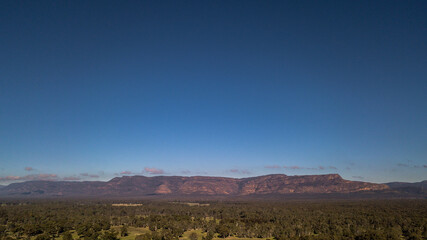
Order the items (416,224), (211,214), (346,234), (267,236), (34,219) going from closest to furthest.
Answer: (346,234) → (267,236) → (416,224) → (34,219) → (211,214)

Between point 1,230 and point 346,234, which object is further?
point 1,230

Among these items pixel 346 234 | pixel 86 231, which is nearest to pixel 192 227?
pixel 86 231

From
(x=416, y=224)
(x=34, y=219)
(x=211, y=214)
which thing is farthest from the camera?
(x=211, y=214)

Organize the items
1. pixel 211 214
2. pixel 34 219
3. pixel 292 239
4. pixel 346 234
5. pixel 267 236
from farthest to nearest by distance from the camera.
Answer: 1. pixel 211 214
2. pixel 34 219
3. pixel 267 236
4. pixel 346 234
5. pixel 292 239

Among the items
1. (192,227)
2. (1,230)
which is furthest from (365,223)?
(1,230)

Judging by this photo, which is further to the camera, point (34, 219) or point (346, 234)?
point (34, 219)

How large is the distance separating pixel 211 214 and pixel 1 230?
98259 millimetres

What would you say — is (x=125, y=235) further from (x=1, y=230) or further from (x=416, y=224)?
(x=416, y=224)

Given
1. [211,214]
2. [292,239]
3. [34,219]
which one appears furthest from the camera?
[211,214]

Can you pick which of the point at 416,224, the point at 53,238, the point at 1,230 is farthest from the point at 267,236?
the point at 1,230

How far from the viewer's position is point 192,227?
375ft

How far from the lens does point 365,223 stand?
113 meters

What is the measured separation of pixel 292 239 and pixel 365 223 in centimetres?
5121

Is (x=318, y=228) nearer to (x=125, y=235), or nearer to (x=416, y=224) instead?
(x=416, y=224)
